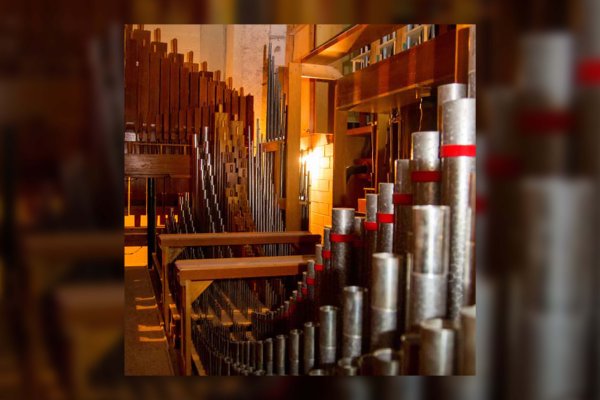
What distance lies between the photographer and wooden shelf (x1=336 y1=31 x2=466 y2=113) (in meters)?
1.99

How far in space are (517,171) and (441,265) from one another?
0.33m

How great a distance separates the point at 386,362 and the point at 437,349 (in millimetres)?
188

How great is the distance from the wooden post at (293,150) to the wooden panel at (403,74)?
1330 millimetres

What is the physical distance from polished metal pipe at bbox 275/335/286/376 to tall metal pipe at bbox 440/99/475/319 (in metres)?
0.95

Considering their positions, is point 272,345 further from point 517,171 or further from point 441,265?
point 517,171

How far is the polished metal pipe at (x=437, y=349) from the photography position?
1.33 meters

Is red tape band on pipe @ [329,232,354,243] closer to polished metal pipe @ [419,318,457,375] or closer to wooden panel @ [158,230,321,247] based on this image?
polished metal pipe @ [419,318,457,375]

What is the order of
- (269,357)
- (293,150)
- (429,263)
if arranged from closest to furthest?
(429,263) → (269,357) → (293,150)

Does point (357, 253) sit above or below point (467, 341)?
above

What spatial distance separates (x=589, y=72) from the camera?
138 centimetres

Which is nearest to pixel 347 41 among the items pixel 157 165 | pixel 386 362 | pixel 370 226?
pixel 370 226

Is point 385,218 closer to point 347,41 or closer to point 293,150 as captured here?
point 347,41

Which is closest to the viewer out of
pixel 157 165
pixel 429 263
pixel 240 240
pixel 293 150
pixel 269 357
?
pixel 429 263
